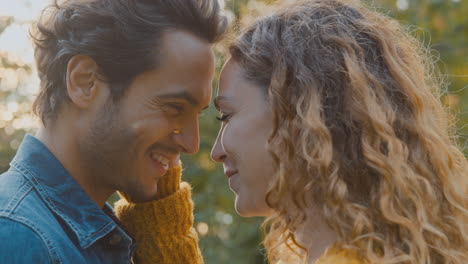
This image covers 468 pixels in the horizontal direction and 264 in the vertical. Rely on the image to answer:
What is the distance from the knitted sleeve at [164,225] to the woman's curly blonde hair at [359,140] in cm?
65

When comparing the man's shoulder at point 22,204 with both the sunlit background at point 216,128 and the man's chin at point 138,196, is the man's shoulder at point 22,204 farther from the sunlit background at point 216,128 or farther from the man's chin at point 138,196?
the sunlit background at point 216,128

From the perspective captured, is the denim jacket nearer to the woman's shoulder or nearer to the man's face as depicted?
the man's face

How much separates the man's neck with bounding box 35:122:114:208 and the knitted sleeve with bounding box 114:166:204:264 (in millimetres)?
352

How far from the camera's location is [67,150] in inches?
97.6

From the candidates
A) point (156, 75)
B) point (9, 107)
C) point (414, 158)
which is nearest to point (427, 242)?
point (414, 158)

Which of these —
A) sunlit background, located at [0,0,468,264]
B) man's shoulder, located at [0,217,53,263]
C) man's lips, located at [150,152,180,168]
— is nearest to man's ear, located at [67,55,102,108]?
man's lips, located at [150,152,180,168]

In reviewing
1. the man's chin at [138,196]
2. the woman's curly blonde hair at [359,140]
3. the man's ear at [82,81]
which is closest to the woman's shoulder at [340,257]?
the woman's curly blonde hair at [359,140]

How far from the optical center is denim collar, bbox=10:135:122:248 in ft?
7.54

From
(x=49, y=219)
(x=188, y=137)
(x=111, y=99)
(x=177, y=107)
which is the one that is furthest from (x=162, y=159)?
(x=49, y=219)

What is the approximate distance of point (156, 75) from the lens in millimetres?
2582

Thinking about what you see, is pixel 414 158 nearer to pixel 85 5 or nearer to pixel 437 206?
pixel 437 206

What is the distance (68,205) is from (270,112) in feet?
2.78

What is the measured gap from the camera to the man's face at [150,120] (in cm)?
253

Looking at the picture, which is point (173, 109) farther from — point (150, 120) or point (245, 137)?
point (245, 137)
